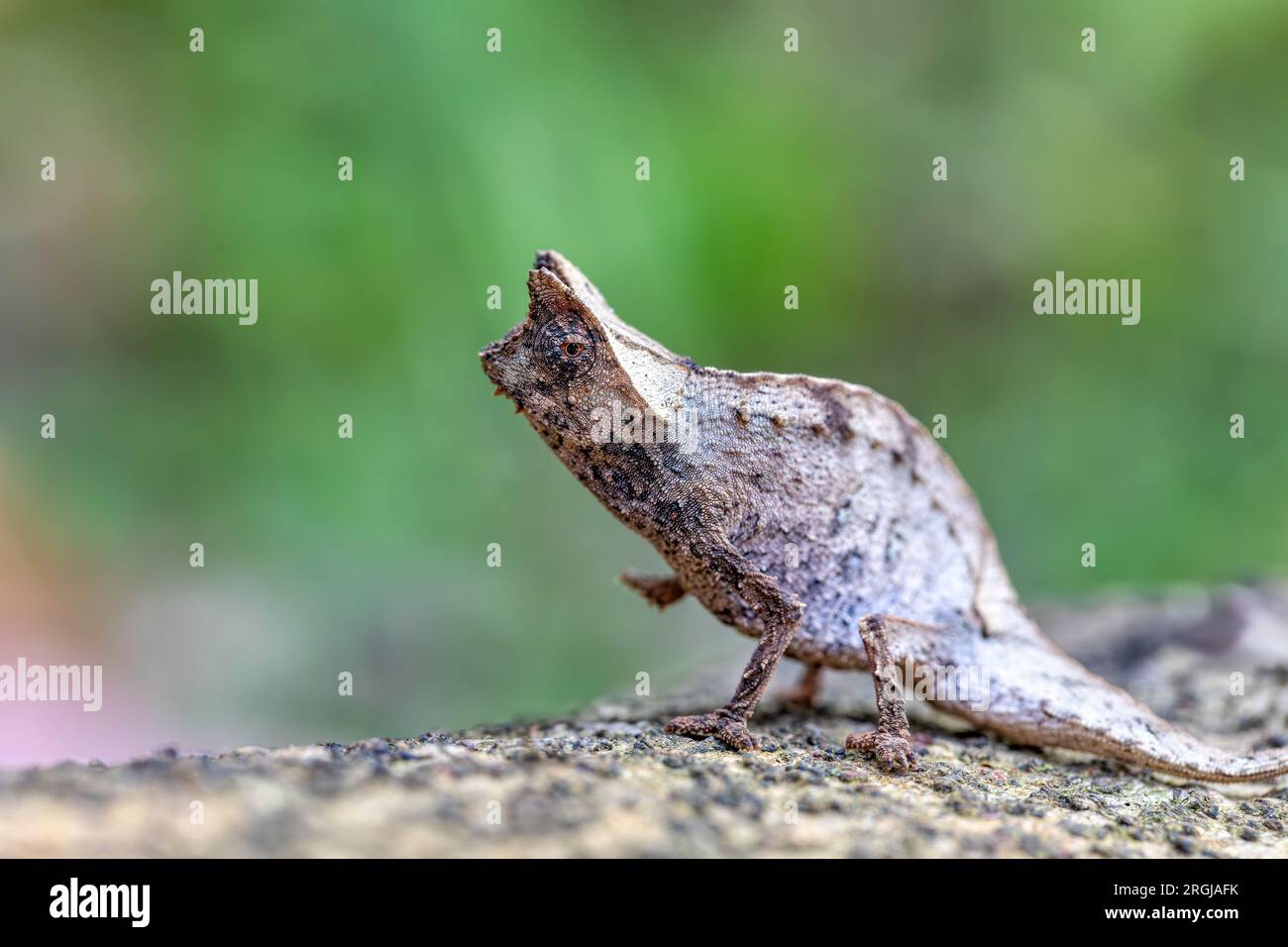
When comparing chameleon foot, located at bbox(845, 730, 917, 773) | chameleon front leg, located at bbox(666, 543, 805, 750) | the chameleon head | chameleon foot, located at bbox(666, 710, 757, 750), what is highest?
the chameleon head

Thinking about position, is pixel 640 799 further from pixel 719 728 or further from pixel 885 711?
pixel 885 711

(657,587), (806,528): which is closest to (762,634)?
(806,528)

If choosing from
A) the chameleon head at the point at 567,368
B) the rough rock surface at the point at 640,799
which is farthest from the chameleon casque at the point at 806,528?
the rough rock surface at the point at 640,799

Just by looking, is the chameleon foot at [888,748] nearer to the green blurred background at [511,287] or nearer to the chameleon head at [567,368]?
the chameleon head at [567,368]

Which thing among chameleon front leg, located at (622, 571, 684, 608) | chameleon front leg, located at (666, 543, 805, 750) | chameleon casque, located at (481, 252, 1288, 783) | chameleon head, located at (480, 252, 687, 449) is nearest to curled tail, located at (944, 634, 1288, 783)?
chameleon casque, located at (481, 252, 1288, 783)

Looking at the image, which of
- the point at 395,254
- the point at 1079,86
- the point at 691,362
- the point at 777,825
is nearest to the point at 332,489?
the point at 395,254

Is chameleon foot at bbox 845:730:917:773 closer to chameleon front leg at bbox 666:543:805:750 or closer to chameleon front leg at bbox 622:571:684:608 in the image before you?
chameleon front leg at bbox 666:543:805:750

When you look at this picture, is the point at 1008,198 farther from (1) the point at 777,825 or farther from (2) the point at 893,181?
(1) the point at 777,825
